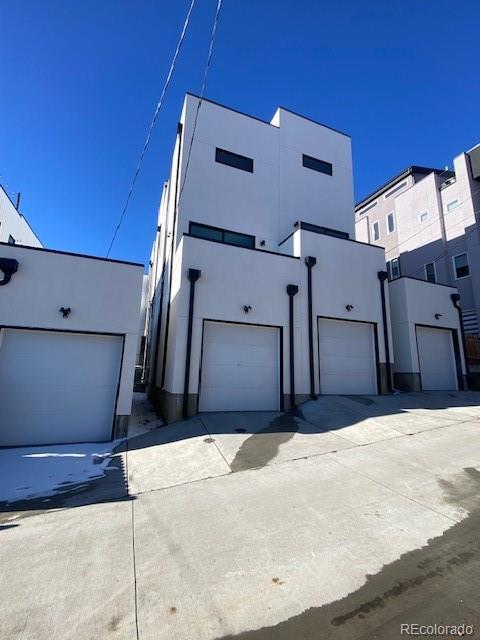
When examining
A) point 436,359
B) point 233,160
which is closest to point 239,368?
point 436,359

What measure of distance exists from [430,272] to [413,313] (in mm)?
7949

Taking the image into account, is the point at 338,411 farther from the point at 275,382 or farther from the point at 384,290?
the point at 384,290

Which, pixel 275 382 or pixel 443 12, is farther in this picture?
pixel 275 382

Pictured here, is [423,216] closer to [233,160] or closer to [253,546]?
[233,160]

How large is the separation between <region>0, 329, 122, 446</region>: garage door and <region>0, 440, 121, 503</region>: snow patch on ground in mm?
345

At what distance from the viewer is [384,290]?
430 inches

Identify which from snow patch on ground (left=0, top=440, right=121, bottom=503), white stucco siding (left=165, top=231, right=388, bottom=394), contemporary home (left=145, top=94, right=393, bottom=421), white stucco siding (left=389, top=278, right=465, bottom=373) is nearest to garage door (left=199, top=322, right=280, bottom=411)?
contemporary home (left=145, top=94, right=393, bottom=421)

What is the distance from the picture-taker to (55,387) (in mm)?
7277

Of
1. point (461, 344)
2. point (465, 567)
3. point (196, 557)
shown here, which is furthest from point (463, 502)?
point (461, 344)

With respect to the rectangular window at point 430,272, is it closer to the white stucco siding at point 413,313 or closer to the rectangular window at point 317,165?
the white stucco siding at point 413,313

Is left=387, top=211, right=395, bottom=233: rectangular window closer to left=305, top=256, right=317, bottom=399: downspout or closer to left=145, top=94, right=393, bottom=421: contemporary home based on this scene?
left=145, top=94, right=393, bottom=421: contemporary home

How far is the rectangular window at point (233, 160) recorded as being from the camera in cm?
1178

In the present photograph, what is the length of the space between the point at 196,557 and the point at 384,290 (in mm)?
10381

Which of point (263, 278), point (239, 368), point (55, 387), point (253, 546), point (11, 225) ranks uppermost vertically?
point (11, 225)
